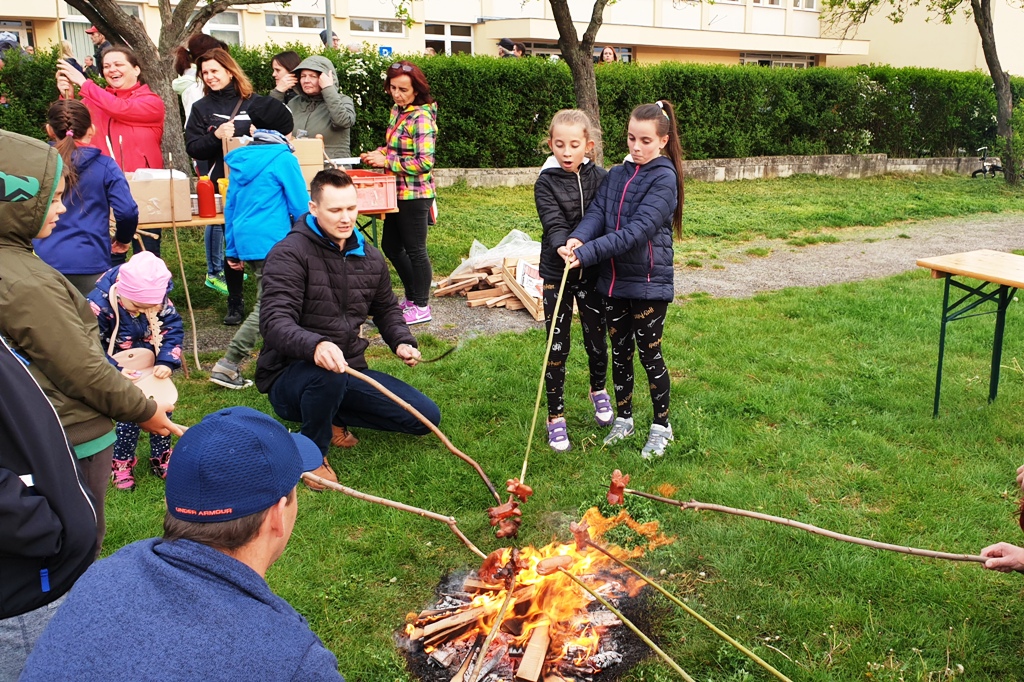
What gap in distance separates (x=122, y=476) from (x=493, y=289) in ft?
14.7

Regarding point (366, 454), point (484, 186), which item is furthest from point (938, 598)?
point (484, 186)

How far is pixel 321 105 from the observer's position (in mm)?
8164

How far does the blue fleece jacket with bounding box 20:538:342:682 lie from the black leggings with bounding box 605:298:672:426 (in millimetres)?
3363

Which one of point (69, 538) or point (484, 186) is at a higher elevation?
point (484, 186)

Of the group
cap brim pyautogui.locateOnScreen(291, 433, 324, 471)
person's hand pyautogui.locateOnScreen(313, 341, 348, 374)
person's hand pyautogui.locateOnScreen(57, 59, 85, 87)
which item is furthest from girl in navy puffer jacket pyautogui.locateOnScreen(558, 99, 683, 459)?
person's hand pyautogui.locateOnScreen(57, 59, 85, 87)

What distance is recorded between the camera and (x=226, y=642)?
1.59m

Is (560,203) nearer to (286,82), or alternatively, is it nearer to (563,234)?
(563,234)

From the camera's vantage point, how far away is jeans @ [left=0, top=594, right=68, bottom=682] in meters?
2.32

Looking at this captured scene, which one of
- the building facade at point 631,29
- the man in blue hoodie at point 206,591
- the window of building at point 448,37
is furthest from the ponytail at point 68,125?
the window of building at point 448,37

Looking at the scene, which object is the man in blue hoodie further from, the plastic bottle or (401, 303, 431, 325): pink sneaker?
(401, 303, 431, 325): pink sneaker

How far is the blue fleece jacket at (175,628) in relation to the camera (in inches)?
61.2

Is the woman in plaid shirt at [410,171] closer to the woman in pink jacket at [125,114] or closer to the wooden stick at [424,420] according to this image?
the woman in pink jacket at [125,114]

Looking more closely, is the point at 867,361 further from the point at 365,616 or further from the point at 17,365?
the point at 17,365

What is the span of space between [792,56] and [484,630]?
36.7 meters
